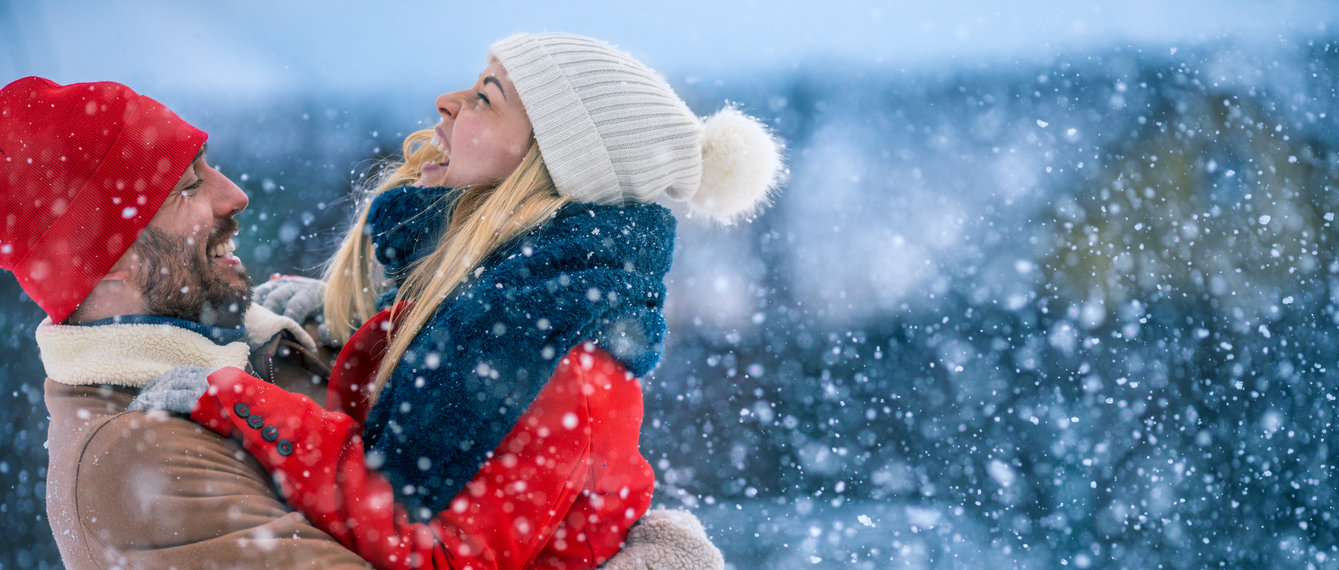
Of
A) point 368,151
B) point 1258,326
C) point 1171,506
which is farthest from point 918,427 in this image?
point 368,151

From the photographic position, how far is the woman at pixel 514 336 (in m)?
1.12

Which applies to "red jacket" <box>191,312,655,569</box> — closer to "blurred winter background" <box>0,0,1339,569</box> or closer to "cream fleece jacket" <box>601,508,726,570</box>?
"cream fleece jacket" <box>601,508,726,570</box>

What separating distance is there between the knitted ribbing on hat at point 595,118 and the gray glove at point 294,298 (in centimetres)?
72

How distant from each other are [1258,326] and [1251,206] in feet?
1.71

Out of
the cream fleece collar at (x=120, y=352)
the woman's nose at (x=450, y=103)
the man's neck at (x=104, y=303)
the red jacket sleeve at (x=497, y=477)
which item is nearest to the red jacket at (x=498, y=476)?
the red jacket sleeve at (x=497, y=477)

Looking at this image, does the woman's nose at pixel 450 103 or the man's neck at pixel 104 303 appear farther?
the woman's nose at pixel 450 103

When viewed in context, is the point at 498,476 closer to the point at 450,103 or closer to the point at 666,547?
the point at 666,547

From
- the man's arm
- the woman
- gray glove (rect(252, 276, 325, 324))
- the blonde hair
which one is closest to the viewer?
the man's arm

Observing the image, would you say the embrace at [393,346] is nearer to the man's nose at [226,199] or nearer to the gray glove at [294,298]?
the man's nose at [226,199]

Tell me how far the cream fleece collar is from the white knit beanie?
0.66 metres

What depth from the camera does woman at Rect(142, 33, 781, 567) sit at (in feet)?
3.69

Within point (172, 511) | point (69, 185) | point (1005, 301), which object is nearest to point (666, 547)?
point (172, 511)

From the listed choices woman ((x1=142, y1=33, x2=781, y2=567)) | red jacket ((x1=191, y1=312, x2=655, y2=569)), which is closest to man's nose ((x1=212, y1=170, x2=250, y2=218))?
woman ((x1=142, y1=33, x2=781, y2=567))

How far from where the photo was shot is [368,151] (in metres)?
Result: 3.18
